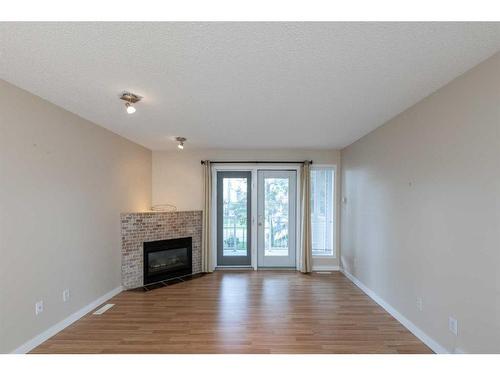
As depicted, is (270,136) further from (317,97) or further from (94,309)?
(94,309)

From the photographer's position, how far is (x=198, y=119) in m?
3.08

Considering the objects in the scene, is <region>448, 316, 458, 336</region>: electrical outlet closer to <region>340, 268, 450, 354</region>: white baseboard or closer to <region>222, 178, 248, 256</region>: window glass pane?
<region>340, 268, 450, 354</region>: white baseboard

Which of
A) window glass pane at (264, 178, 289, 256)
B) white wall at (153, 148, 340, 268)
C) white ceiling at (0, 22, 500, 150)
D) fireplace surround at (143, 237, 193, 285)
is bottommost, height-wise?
fireplace surround at (143, 237, 193, 285)

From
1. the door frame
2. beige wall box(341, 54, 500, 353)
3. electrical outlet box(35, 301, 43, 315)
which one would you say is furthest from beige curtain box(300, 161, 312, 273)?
electrical outlet box(35, 301, 43, 315)

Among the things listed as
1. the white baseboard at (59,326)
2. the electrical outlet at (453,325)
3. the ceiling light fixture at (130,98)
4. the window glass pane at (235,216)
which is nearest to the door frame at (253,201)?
the window glass pane at (235,216)

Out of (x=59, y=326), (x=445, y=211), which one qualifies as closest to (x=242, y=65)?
(x=445, y=211)

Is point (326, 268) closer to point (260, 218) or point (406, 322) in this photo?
point (260, 218)

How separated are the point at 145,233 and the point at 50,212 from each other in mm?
1793

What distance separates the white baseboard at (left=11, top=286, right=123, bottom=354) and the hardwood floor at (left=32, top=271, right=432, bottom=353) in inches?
2.1

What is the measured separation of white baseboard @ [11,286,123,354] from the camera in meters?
2.24

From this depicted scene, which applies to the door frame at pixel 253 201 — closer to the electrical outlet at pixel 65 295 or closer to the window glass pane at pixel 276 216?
the window glass pane at pixel 276 216

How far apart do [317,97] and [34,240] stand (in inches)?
116

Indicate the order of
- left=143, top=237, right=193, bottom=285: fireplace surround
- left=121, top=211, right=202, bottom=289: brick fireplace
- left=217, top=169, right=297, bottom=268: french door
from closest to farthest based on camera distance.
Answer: left=121, top=211, right=202, bottom=289: brick fireplace, left=143, top=237, right=193, bottom=285: fireplace surround, left=217, top=169, right=297, bottom=268: french door

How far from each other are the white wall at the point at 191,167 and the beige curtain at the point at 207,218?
17 centimetres
